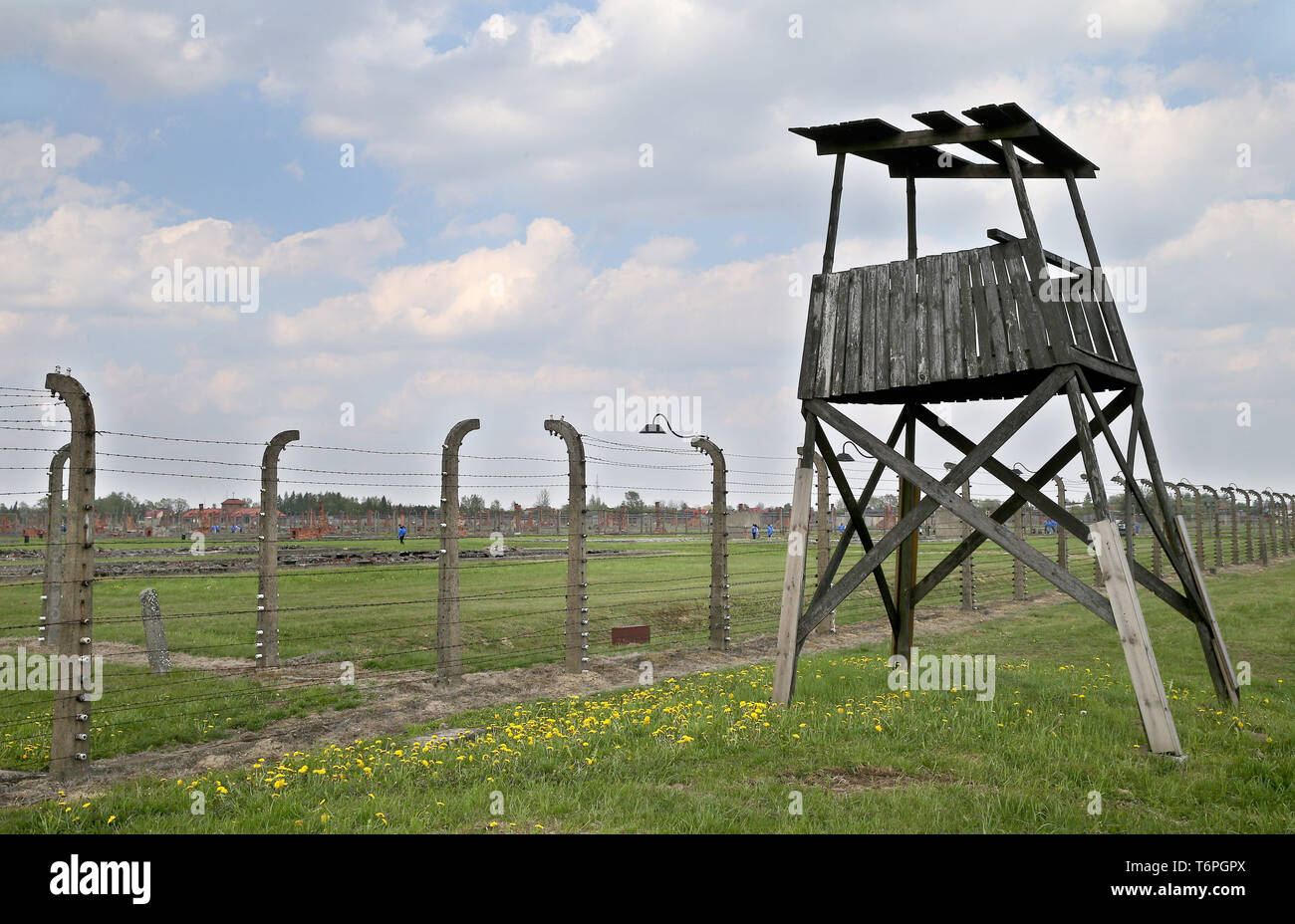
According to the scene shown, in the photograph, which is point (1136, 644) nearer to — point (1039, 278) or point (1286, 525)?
point (1039, 278)

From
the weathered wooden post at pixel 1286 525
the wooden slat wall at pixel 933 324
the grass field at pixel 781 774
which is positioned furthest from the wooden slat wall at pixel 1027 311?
the weathered wooden post at pixel 1286 525

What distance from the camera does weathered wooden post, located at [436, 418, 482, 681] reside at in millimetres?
13102

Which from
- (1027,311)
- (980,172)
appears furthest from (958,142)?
(1027,311)

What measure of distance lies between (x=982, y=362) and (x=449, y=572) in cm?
777

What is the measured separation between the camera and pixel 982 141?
11.1 metres

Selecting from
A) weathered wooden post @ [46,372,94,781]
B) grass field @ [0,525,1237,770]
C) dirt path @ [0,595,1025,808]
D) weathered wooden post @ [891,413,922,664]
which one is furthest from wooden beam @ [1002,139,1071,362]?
weathered wooden post @ [46,372,94,781]

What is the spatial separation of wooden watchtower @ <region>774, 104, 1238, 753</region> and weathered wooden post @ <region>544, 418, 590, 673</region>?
4437mm

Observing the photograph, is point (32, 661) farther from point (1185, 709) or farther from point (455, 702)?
point (1185, 709)

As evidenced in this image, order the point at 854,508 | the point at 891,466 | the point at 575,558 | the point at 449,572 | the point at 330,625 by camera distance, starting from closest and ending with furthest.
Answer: the point at 891,466 < the point at 854,508 < the point at 449,572 < the point at 575,558 < the point at 330,625

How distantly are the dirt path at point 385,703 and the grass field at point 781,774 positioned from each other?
0.66 metres

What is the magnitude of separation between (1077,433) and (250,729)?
31.7ft

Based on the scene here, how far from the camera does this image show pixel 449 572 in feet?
43.9

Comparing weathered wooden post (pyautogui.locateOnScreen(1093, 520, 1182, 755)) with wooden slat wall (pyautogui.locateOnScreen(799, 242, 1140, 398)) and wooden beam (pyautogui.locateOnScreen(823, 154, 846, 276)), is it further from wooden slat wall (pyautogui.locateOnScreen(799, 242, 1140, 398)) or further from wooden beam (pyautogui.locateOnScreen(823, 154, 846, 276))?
wooden beam (pyautogui.locateOnScreen(823, 154, 846, 276))

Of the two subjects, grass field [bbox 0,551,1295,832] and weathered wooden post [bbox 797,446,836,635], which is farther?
weathered wooden post [bbox 797,446,836,635]
